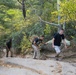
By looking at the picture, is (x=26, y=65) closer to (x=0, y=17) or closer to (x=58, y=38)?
(x=58, y=38)

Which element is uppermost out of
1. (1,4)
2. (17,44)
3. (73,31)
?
(1,4)

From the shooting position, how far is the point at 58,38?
564 inches

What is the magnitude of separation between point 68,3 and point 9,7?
1802cm

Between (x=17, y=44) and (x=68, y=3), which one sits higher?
(x=68, y=3)

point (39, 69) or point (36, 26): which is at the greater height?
point (36, 26)

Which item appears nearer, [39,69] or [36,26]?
[39,69]

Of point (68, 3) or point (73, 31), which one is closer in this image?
point (68, 3)

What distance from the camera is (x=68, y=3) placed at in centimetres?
1584

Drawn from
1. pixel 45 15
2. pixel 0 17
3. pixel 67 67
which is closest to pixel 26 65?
pixel 67 67

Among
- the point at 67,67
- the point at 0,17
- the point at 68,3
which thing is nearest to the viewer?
the point at 67,67

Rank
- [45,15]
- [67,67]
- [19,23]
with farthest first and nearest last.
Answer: [19,23] → [45,15] → [67,67]

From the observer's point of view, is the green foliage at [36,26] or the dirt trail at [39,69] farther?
the green foliage at [36,26]

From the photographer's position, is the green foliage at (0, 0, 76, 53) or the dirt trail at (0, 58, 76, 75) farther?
the green foliage at (0, 0, 76, 53)

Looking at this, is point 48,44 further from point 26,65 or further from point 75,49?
point 26,65
